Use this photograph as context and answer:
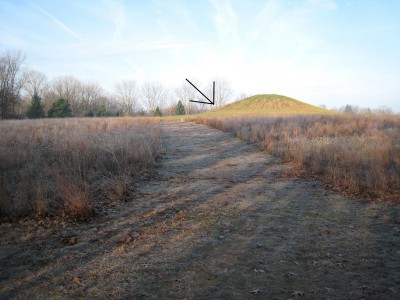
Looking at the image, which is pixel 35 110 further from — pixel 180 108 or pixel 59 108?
pixel 180 108

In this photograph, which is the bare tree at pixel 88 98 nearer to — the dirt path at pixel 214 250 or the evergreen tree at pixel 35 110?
the evergreen tree at pixel 35 110

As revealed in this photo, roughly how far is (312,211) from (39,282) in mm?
4381

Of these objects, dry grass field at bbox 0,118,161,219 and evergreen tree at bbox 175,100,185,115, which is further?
evergreen tree at bbox 175,100,185,115

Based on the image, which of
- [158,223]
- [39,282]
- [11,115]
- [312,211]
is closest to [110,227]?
[158,223]

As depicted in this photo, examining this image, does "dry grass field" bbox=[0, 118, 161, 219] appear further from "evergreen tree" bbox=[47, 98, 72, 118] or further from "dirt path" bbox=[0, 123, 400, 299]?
"evergreen tree" bbox=[47, 98, 72, 118]

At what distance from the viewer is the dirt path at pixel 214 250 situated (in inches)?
119

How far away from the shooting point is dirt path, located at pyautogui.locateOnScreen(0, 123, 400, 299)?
303 centimetres

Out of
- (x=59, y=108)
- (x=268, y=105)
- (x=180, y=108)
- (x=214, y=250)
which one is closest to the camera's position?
(x=214, y=250)

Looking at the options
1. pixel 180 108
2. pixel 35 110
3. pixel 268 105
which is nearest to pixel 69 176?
pixel 35 110

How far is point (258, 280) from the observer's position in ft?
10.4

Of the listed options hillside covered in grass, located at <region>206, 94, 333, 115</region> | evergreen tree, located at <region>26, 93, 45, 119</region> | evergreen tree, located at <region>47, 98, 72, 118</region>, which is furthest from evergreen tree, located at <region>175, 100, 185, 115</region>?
evergreen tree, located at <region>26, 93, 45, 119</region>

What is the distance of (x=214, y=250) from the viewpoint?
391 centimetres

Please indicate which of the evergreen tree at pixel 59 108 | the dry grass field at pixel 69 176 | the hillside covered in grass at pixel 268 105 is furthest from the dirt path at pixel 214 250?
the hillside covered in grass at pixel 268 105

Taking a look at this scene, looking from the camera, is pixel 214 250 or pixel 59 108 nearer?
pixel 214 250
